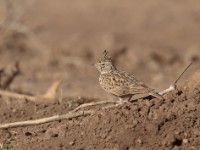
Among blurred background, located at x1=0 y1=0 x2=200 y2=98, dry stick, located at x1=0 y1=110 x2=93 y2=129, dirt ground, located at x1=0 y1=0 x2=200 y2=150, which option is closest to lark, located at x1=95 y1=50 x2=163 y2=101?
dirt ground, located at x1=0 y1=0 x2=200 y2=150

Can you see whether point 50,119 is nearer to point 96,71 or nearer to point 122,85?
point 122,85

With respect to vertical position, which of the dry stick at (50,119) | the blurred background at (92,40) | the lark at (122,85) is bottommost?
the dry stick at (50,119)

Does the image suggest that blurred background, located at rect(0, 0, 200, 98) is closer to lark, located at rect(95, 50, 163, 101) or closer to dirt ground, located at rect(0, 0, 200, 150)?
dirt ground, located at rect(0, 0, 200, 150)

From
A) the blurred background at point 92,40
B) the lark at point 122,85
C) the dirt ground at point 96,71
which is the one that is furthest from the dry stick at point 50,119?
the blurred background at point 92,40

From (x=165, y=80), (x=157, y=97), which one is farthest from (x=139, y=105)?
(x=165, y=80)

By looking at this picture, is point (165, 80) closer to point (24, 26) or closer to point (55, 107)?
point (24, 26)

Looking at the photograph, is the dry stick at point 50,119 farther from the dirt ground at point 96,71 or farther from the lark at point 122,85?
the lark at point 122,85
